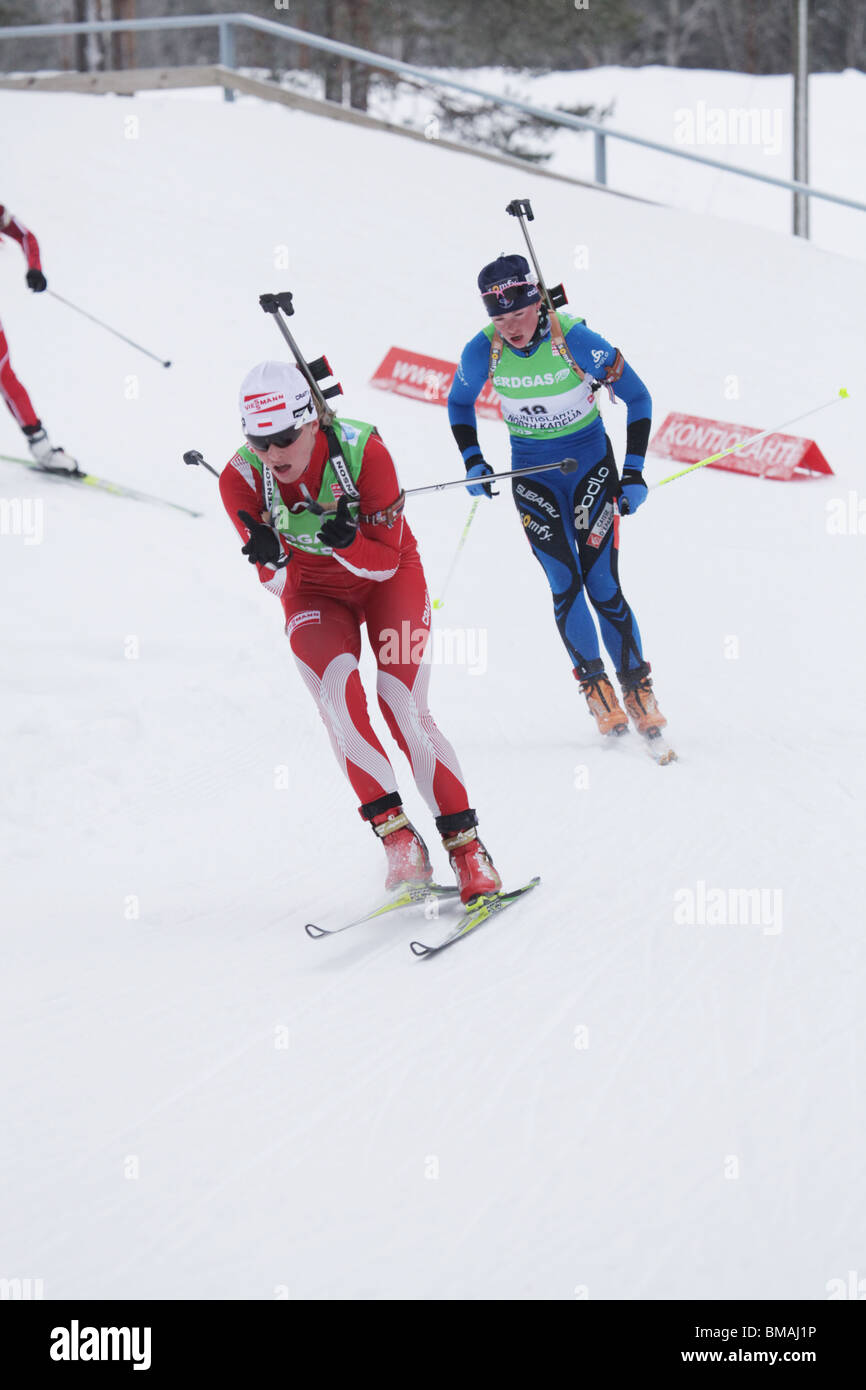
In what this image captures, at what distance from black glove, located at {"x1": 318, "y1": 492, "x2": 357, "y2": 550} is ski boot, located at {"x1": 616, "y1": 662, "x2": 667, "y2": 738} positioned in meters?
2.47

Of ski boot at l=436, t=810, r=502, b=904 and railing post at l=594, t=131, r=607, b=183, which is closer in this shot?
ski boot at l=436, t=810, r=502, b=904

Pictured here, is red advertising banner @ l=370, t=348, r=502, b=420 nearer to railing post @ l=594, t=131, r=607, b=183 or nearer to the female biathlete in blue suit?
railing post @ l=594, t=131, r=607, b=183

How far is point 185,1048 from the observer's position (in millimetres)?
3443

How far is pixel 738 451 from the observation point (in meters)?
11.0

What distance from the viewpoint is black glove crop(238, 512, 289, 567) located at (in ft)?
12.8

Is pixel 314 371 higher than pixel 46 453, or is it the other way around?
pixel 314 371

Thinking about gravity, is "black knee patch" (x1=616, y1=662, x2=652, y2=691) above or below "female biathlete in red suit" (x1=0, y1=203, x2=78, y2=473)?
below

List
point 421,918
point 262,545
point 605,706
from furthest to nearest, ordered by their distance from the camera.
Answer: point 605,706 < point 421,918 < point 262,545

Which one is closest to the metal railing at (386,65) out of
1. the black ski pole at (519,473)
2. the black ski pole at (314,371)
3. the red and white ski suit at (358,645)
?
the black ski pole at (519,473)

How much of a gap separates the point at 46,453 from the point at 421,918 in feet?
19.6

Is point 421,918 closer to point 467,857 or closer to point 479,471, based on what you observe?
point 467,857

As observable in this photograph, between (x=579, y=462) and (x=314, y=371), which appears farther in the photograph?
(x=579, y=462)

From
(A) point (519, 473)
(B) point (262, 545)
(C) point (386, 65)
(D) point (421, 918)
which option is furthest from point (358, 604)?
(C) point (386, 65)

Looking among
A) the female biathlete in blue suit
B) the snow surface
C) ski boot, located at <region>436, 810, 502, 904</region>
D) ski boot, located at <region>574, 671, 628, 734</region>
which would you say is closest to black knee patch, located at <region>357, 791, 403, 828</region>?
ski boot, located at <region>436, 810, 502, 904</region>
